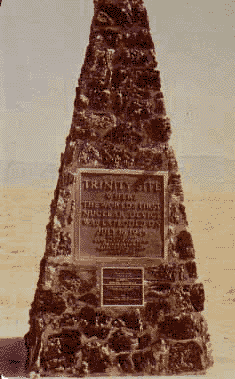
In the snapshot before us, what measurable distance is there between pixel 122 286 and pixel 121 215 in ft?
2.89

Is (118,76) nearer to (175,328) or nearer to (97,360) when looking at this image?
(175,328)

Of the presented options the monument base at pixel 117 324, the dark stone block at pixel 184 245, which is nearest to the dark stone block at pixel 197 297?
the monument base at pixel 117 324

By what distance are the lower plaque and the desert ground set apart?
4.41 ft

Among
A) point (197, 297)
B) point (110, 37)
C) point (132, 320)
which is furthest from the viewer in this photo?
point (110, 37)

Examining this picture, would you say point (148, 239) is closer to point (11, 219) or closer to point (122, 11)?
point (122, 11)

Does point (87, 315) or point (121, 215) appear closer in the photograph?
point (87, 315)

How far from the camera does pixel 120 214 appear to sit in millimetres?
8938

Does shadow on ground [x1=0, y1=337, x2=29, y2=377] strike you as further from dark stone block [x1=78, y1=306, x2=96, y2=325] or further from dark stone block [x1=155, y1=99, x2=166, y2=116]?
dark stone block [x1=155, y1=99, x2=166, y2=116]

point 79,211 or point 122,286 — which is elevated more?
point 79,211

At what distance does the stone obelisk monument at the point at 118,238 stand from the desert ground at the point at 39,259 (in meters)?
0.75

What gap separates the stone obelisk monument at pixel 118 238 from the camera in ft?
28.6

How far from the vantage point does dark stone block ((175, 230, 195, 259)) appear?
905 centimetres

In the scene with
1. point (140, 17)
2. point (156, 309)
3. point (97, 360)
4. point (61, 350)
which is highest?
point (140, 17)

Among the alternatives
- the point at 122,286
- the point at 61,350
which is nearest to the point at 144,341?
the point at 122,286
